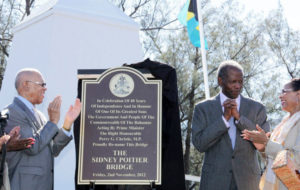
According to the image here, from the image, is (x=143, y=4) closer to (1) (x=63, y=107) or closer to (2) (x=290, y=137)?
(1) (x=63, y=107)

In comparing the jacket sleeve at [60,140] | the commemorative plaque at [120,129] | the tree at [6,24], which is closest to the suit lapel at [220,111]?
the commemorative plaque at [120,129]

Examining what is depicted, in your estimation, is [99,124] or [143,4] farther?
[143,4]

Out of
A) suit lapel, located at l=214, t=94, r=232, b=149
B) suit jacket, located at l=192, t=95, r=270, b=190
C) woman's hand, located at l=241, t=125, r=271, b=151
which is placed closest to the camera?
woman's hand, located at l=241, t=125, r=271, b=151

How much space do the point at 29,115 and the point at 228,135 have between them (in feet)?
6.05

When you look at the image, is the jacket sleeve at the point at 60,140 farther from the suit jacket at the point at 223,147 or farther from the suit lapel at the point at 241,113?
the suit lapel at the point at 241,113

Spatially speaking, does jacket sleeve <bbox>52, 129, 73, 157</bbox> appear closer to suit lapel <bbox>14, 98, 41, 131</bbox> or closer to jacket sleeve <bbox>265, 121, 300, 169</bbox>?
suit lapel <bbox>14, 98, 41, 131</bbox>

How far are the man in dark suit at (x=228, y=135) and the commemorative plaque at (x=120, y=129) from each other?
435 mm

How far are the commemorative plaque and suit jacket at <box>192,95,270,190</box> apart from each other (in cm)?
42

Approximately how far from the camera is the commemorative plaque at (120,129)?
3.79 metres

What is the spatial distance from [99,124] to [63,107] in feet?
8.27

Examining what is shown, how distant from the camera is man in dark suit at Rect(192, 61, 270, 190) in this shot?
3.77 meters

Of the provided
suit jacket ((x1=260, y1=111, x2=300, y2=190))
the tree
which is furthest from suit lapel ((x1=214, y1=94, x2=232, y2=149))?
the tree

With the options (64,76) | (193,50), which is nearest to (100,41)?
(64,76)

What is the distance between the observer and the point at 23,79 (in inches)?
157
